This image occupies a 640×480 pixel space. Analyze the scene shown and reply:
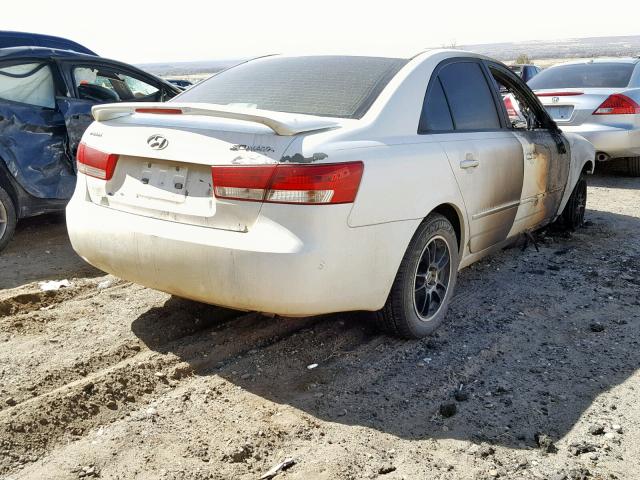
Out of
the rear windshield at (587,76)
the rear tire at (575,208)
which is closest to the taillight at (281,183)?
the rear tire at (575,208)

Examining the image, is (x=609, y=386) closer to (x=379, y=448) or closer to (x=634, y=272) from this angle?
(x=379, y=448)

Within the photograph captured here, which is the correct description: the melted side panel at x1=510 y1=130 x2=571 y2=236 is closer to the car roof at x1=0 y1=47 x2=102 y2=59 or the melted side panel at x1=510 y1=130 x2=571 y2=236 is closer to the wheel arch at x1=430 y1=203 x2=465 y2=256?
the wheel arch at x1=430 y1=203 x2=465 y2=256

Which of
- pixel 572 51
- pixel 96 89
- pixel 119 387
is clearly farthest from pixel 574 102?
pixel 572 51

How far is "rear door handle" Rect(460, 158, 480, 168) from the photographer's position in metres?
4.11

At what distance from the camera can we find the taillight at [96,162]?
144 inches

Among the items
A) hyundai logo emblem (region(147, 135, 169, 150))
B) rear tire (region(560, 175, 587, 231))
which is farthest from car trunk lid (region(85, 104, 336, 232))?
rear tire (region(560, 175, 587, 231))

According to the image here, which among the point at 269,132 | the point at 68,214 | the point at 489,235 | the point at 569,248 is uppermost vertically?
the point at 269,132

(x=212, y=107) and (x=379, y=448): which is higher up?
(x=212, y=107)

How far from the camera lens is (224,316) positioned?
4.27 meters

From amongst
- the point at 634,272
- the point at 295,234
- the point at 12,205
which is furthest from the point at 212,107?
the point at 634,272

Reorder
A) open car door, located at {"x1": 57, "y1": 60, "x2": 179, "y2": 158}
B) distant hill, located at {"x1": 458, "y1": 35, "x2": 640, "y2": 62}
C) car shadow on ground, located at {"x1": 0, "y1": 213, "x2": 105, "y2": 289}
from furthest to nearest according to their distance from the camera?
1. distant hill, located at {"x1": 458, "y1": 35, "x2": 640, "y2": 62}
2. open car door, located at {"x1": 57, "y1": 60, "x2": 179, "y2": 158}
3. car shadow on ground, located at {"x1": 0, "y1": 213, "x2": 105, "y2": 289}

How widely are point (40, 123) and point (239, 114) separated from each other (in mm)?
3202

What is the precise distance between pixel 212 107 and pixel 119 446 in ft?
5.45

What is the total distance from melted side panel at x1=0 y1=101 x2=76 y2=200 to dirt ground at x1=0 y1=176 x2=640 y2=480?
1.10 metres
